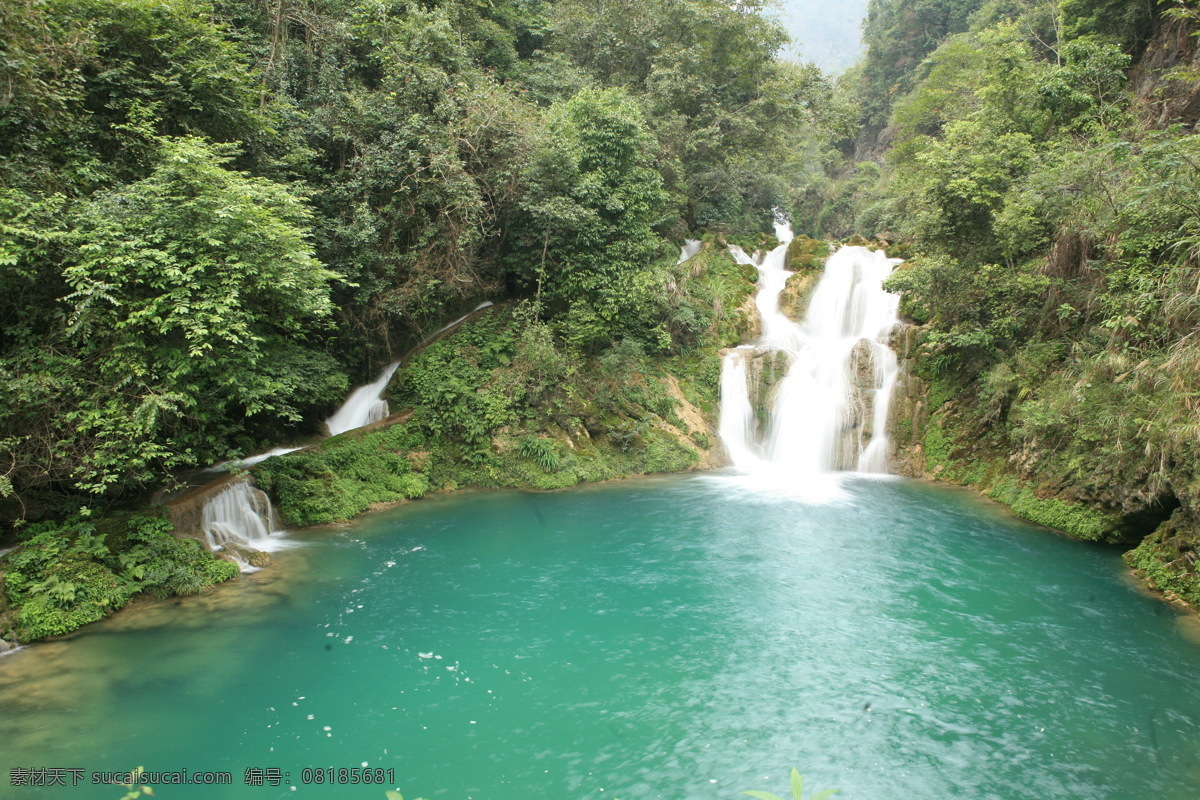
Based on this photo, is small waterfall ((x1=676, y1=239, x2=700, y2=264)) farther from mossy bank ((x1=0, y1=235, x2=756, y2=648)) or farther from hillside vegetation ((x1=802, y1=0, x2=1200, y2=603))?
hillside vegetation ((x1=802, y1=0, x2=1200, y2=603))

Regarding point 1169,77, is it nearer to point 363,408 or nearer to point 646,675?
point 646,675

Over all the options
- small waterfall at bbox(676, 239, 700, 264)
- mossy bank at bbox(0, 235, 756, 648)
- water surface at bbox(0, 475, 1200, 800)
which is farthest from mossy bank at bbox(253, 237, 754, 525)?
small waterfall at bbox(676, 239, 700, 264)

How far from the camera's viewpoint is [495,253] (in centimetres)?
1719

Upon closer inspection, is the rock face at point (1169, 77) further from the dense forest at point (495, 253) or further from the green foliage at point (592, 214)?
the green foliage at point (592, 214)


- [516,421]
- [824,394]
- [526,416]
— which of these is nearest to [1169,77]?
[824,394]

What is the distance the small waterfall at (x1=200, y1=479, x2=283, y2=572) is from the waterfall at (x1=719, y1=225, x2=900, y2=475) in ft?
36.4

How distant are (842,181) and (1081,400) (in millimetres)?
30045

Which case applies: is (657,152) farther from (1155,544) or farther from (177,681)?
(177,681)

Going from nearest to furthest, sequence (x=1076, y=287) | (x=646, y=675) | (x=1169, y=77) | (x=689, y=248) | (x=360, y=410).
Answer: (x=646, y=675) → (x=1076, y=287) → (x=1169, y=77) → (x=360, y=410) → (x=689, y=248)

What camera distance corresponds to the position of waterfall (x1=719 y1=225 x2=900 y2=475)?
1662cm

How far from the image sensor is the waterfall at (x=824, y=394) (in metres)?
16.6

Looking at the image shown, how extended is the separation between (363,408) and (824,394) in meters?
11.9

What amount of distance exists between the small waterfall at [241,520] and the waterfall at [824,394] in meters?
11.1

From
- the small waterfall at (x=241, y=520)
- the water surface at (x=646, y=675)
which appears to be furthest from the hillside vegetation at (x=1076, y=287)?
the small waterfall at (x=241, y=520)
